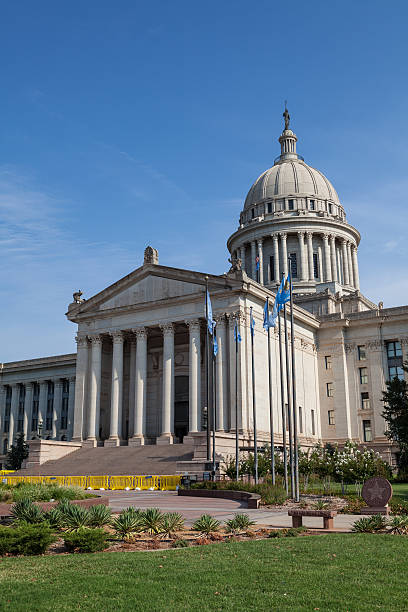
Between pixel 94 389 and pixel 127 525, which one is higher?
pixel 94 389

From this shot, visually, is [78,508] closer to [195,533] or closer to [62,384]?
[195,533]

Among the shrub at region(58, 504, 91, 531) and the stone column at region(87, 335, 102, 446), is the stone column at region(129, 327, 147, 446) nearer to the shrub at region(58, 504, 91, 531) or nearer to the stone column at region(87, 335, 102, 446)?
the stone column at region(87, 335, 102, 446)

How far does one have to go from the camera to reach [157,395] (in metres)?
65.8

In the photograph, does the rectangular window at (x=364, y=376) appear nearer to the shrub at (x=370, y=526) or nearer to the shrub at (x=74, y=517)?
Result: the shrub at (x=370, y=526)

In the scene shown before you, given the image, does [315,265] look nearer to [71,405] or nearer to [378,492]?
[71,405]

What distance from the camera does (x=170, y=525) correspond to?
1811 cm

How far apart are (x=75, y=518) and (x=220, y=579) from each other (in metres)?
7.92

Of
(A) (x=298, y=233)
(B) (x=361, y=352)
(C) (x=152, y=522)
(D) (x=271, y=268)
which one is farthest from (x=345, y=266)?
(C) (x=152, y=522)

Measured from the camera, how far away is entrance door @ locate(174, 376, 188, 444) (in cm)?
6391

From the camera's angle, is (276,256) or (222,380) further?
(276,256)

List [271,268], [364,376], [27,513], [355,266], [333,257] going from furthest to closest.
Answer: [355,266] → [271,268] → [333,257] → [364,376] → [27,513]

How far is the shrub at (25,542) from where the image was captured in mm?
15508

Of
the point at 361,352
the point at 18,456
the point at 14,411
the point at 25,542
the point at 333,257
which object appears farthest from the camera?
the point at 14,411

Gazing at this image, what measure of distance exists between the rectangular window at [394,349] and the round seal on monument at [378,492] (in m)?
46.2
